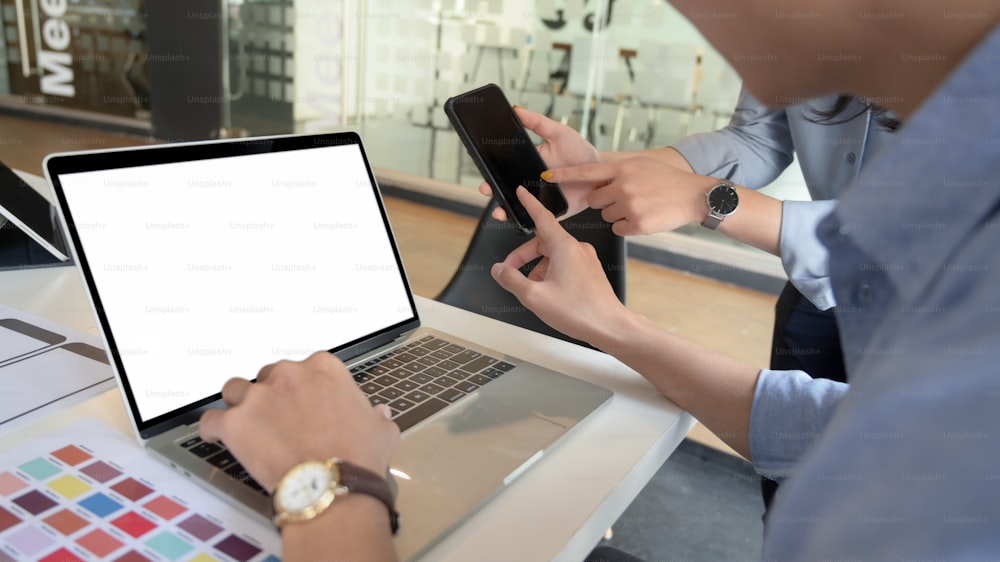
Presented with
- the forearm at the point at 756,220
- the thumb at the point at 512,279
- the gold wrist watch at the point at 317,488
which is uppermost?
the forearm at the point at 756,220

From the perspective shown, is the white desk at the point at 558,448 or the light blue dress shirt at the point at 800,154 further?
the light blue dress shirt at the point at 800,154

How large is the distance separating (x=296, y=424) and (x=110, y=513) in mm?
159

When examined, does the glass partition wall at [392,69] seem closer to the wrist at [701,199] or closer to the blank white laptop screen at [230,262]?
the wrist at [701,199]

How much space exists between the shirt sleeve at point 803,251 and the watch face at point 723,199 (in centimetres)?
8

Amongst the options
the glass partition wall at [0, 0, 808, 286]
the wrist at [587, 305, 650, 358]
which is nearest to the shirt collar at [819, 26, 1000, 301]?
the wrist at [587, 305, 650, 358]

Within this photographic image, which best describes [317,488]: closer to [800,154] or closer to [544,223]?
[544,223]

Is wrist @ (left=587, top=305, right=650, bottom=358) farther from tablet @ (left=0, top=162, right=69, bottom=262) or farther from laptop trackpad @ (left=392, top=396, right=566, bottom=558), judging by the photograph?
tablet @ (left=0, top=162, right=69, bottom=262)

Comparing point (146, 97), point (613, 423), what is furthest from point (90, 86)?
point (613, 423)

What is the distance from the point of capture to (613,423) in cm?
76

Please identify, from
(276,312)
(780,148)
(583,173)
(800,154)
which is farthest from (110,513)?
(780,148)

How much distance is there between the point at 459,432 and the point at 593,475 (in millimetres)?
135

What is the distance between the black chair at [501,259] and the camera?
1.35 metres

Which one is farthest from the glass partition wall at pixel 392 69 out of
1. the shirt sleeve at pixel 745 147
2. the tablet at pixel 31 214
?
the tablet at pixel 31 214

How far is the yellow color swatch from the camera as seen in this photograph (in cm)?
54
